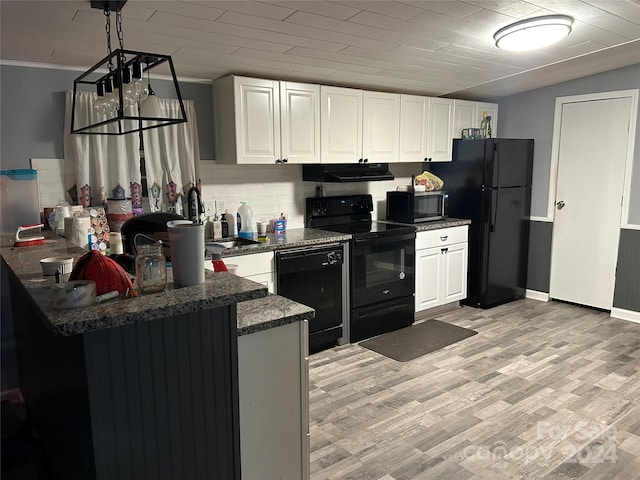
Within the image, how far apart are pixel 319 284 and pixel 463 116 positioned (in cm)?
260

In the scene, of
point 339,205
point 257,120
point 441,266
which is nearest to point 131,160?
point 257,120

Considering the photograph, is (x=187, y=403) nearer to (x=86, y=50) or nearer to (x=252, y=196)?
(x=86, y=50)

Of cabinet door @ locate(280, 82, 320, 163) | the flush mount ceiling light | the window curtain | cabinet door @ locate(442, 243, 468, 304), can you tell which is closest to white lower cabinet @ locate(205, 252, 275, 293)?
the window curtain

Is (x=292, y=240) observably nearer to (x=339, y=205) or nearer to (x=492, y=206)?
(x=339, y=205)

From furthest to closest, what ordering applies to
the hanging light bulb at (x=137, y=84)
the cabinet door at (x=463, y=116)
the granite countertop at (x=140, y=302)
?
the cabinet door at (x=463, y=116) → the hanging light bulb at (x=137, y=84) → the granite countertop at (x=140, y=302)

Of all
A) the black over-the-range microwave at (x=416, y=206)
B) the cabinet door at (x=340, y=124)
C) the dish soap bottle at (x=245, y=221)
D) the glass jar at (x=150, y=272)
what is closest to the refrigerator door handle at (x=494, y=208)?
the black over-the-range microwave at (x=416, y=206)

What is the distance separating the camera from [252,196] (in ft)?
13.3

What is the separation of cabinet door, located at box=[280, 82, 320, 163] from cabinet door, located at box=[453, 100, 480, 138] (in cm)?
176

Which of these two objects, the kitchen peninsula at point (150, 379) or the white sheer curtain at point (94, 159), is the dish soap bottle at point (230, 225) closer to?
the white sheer curtain at point (94, 159)

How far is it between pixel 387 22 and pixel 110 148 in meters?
2.03

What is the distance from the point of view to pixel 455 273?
4824 mm

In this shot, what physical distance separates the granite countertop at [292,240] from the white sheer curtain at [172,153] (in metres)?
0.70

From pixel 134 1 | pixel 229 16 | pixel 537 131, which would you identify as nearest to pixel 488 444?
pixel 229 16

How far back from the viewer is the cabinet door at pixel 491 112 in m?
5.20
